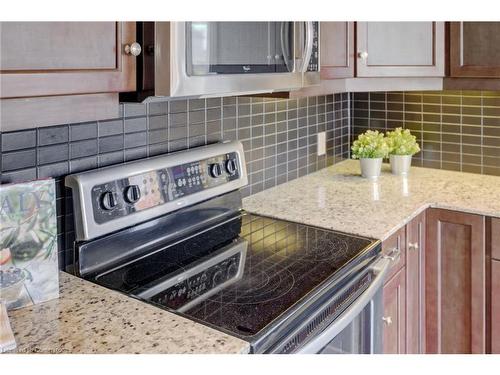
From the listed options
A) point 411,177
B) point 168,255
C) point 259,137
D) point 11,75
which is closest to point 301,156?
point 259,137

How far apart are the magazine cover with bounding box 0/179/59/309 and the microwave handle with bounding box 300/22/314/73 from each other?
2.57 feet

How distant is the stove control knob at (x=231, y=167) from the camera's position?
172 centimetres

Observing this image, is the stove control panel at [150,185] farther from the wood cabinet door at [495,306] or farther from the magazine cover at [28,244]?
the wood cabinet door at [495,306]

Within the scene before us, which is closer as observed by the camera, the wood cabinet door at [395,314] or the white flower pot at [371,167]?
the wood cabinet door at [395,314]

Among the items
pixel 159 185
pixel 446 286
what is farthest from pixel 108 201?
pixel 446 286

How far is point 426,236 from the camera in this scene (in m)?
1.90

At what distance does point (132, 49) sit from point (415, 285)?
1.30m

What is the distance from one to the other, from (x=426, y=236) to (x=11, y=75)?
4.90ft

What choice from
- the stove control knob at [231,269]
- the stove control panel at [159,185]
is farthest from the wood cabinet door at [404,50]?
the stove control knob at [231,269]

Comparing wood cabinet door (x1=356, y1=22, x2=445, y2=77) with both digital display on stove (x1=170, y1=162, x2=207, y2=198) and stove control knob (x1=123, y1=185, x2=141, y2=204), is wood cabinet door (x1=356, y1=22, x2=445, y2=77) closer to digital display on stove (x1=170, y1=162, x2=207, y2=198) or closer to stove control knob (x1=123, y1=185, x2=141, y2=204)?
digital display on stove (x1=170, y1=162, x2=207, y2=198)

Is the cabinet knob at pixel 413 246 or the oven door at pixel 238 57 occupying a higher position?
the oven door at pixel 238 57

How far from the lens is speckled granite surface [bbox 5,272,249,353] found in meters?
0.93

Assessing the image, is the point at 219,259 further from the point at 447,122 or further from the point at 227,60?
the point at 447,122

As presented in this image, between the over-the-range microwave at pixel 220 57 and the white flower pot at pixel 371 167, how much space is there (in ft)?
2.50
